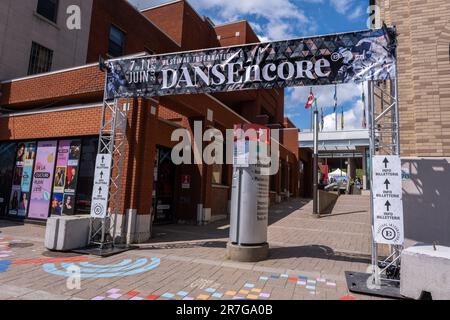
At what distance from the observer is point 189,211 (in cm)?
1284

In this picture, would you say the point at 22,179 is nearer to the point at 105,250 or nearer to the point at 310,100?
the point at 105,250

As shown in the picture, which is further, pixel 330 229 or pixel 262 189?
pixel 330 229

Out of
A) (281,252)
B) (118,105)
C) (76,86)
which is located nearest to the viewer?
(281,252)

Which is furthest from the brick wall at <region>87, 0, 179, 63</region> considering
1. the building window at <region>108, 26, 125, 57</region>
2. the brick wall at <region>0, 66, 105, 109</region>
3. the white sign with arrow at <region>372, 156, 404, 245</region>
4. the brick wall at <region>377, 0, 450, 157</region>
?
the white sign with arrow at <region>372, 156, 404, 245</region>

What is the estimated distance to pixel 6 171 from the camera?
41.3 ft

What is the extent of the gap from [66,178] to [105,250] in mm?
4283

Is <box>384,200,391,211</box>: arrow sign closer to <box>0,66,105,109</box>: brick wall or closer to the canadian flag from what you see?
<box>0,66,105,109</box>: brick wall

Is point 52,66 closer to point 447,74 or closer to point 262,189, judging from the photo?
point 262,189

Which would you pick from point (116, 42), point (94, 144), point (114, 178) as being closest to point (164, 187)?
point (94, 144)

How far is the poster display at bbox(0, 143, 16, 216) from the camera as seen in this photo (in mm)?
12328

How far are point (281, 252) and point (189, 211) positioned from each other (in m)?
5.70
